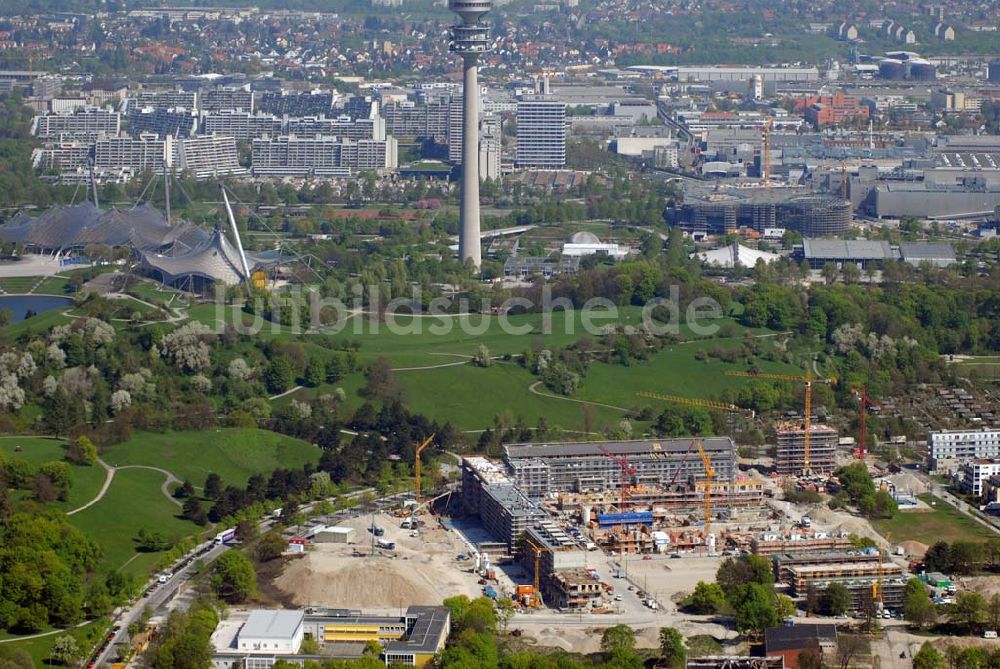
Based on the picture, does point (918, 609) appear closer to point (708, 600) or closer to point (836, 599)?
point (836, 599)

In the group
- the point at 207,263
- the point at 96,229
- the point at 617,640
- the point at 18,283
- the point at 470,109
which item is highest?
the point at 470,109

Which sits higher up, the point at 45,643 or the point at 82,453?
the point at 82,453

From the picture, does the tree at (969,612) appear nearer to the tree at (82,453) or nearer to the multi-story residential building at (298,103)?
the tree at (82,453)

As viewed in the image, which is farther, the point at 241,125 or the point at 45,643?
the point at 241,125

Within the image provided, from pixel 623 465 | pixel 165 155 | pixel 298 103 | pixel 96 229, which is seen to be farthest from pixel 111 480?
pixel 298 103

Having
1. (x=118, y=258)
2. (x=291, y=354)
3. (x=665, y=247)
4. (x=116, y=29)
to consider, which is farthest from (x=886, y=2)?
(x=291, y=354)

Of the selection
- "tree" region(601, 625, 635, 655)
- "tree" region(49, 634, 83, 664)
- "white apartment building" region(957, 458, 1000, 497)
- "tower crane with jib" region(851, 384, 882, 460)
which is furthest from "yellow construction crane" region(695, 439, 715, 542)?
"tree" region(49, 634, 83, 664)

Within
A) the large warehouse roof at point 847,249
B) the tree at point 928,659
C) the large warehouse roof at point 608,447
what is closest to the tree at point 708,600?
the tree at point 928,659

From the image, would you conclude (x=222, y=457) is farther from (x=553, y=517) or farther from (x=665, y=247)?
(x=665, y=247)
